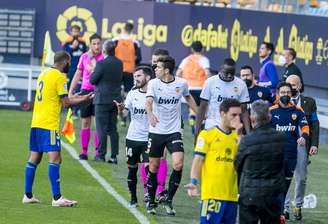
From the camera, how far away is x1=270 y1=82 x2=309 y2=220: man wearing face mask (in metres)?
15.9

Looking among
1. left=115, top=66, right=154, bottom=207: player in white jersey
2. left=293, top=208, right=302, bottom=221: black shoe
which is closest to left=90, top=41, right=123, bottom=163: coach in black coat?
left=115, top=66, right=154, bottom=207: player in white jersey

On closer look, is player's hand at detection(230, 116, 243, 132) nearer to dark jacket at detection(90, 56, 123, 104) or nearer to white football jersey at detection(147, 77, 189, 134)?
white football jersey at detection(147, 77, 189, 134)

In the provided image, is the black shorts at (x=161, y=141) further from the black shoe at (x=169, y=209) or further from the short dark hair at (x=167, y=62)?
the short dark hair at (x=167, y=62)

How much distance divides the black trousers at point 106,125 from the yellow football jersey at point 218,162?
9.22 m

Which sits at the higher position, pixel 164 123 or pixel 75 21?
pixel 75 21

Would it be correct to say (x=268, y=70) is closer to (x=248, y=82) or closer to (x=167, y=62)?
(x=248, y=82)

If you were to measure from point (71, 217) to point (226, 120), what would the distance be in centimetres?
375

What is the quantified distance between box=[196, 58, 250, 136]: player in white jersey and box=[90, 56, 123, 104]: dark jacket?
4.79 m

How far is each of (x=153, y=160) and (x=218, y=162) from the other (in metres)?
3.79

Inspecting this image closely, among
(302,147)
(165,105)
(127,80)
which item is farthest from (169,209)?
(127,80)

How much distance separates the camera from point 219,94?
16.8 meters

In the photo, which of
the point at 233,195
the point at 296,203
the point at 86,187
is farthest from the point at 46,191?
the point at 233,195

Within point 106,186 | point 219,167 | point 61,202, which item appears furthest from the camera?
point 106,186

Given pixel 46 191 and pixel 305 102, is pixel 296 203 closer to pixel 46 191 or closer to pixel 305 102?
pixel 305 102
